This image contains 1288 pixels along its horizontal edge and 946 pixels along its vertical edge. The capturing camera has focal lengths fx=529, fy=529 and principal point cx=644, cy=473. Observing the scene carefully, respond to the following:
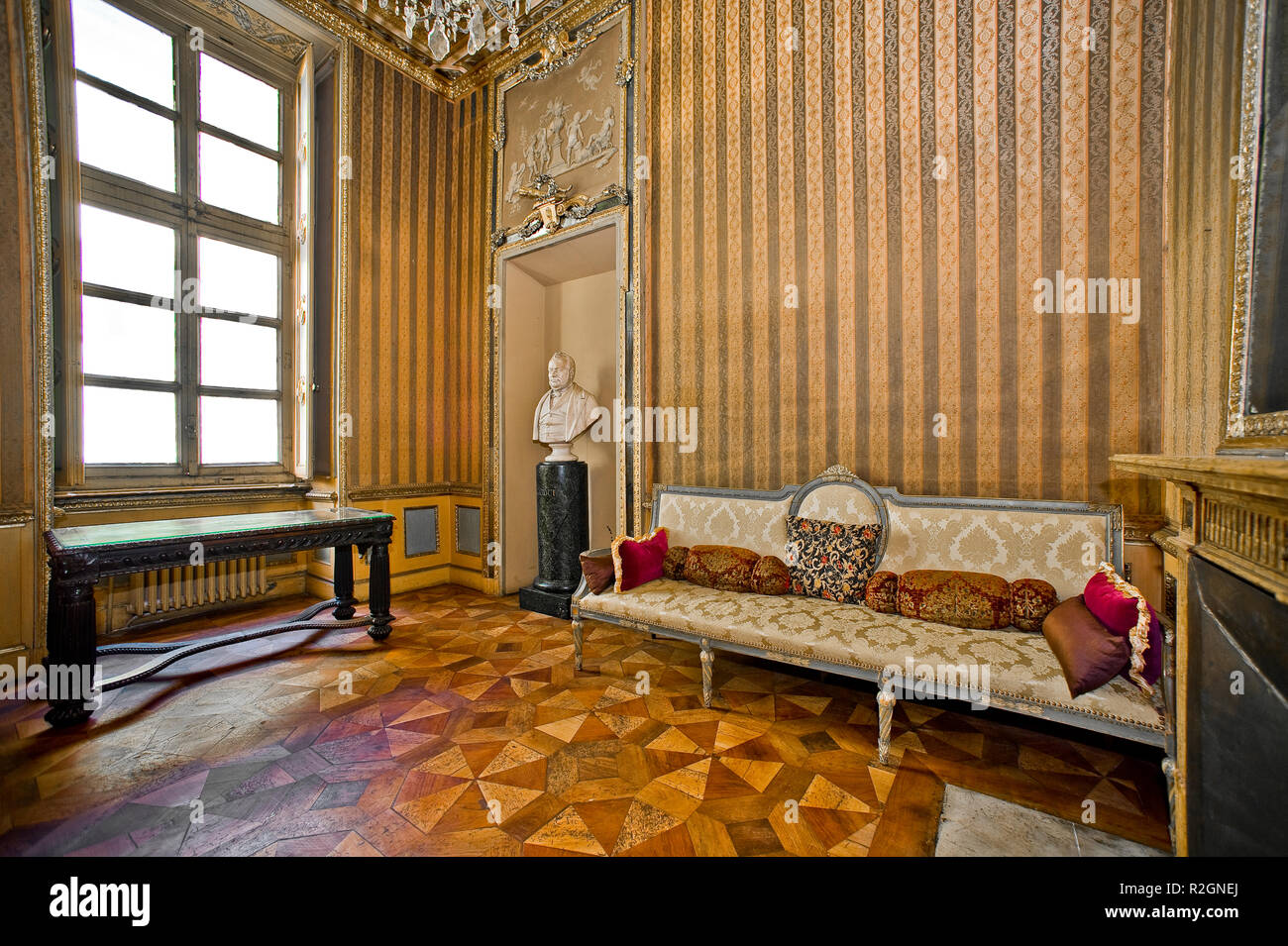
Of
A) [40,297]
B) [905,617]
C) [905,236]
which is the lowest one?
[905,617]

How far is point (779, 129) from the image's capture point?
3379 millimetres

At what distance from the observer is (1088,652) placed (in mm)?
1822

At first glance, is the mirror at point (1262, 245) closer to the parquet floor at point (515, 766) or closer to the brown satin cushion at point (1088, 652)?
the brown satin cushion at point (1088, 652)

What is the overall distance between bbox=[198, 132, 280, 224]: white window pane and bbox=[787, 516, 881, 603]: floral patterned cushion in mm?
5200

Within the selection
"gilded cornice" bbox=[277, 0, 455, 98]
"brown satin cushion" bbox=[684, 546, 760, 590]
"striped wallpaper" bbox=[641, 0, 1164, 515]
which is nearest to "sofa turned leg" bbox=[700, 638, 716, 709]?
"brown satin cushion" bbox=[684, 546, 760, 590]

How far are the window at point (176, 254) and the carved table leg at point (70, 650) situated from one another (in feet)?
5.53

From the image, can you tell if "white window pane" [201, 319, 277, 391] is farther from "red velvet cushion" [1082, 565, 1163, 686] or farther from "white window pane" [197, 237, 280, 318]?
"red velvet cushion" [1082, 565, 1163, 686]

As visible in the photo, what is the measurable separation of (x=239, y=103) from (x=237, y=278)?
151 cm

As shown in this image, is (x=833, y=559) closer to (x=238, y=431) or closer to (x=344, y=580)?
(x=344, y=580)

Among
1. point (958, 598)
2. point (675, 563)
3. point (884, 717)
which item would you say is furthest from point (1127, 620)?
point (675, 563)

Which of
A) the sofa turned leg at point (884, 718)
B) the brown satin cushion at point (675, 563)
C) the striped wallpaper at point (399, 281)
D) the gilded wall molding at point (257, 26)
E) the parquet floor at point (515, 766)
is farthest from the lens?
the striped wallpaper at point (399, 281)

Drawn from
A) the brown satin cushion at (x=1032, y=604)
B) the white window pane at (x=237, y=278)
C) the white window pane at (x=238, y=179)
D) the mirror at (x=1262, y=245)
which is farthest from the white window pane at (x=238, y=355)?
the mirror at (x=1262, y=245)

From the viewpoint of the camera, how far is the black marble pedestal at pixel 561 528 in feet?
13.7

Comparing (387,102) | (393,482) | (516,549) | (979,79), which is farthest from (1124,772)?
(387,102)
